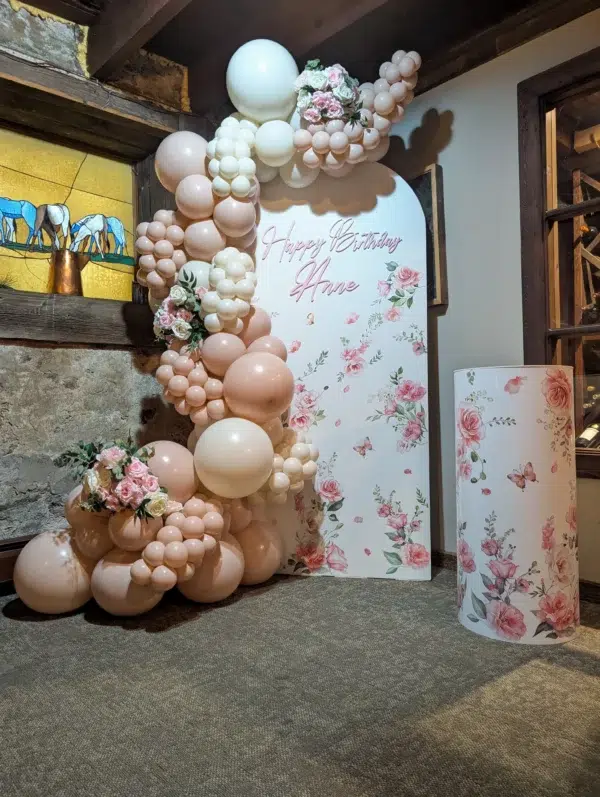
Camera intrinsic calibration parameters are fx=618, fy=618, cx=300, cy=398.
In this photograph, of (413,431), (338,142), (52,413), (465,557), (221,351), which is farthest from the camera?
(52,413)

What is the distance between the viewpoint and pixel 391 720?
134cm

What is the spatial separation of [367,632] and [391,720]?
50cm

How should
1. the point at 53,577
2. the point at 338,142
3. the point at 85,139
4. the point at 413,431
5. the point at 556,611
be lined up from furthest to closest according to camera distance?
the point at 85,139, the point at 413,431, the point at 338,142, the point at 53,577, the point at 556,611

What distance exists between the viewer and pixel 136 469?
1921 millimetres

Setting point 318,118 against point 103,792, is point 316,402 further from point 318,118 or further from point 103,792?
point 103,792

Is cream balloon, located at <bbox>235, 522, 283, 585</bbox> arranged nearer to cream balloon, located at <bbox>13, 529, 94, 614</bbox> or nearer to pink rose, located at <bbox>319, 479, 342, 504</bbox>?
pink rose, located at <bbox>319, 479, 342, 504</bbox>

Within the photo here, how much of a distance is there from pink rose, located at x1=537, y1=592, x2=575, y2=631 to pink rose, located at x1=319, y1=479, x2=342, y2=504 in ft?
2.88

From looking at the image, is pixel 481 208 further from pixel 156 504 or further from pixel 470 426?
pixel 156 504

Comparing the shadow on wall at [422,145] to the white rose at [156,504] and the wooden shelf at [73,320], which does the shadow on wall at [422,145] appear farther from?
the white rose at [156,504]

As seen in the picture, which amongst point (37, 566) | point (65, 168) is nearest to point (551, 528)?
point (37, 566)

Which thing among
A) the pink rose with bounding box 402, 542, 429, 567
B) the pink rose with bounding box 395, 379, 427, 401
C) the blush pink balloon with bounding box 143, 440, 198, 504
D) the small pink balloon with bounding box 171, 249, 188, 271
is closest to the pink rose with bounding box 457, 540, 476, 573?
the pink rose with bounding box 402, 542, 429, 567

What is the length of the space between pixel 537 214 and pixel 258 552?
159cm

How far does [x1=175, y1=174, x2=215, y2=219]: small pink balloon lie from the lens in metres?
2.22

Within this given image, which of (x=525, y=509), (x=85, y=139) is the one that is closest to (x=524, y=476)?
(x=525, y=509)
